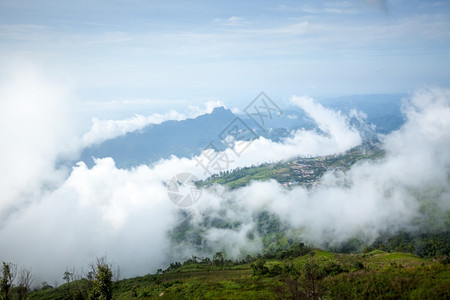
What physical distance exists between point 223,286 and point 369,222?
14749 cm

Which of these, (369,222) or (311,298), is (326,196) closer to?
(369,222)

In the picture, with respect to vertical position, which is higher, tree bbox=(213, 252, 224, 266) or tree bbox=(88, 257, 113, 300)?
tree bbox=(88, 257, 113, 300)

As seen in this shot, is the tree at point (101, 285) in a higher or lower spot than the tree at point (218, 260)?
higher

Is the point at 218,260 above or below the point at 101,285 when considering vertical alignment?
below

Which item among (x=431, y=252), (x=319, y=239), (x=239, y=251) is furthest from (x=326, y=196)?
(x=431, y=252)

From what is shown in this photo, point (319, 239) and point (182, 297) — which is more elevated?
point (182, 297)

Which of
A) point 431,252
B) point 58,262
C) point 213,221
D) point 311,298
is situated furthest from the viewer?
point 213,221

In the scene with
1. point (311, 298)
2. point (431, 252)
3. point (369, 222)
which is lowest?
point (431, 252)

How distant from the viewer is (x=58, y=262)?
184 m

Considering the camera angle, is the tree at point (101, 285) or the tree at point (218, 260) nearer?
the tree at point (101, 285)

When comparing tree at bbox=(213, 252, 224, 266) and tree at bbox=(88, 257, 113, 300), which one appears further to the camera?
tree at bbox=(213, 252, 224, 266)

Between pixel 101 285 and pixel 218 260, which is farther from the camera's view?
pixel 218 260

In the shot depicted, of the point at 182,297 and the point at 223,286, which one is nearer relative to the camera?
the point at 182,297

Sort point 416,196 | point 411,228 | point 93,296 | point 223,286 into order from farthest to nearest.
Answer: point 416,196, point 411,228, point 223,286, point 93,296
